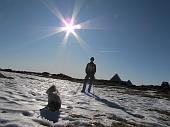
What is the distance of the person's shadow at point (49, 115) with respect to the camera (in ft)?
22.3

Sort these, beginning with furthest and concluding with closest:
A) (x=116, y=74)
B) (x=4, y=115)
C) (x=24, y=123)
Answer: (x=116, y=74) < (x=4, y=115) < (x=24, y=123)

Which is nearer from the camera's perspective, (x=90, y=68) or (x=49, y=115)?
(x=49, y=115)

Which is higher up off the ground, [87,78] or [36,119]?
[87,78]

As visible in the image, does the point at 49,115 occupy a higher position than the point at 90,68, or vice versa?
the point at 90,68

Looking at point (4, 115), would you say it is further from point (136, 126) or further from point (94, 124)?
point (136, 126)

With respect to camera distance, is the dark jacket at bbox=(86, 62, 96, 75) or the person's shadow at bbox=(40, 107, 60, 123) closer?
the person's shadow at bbox=(40, 107, 60, 123)

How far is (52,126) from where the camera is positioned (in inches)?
237

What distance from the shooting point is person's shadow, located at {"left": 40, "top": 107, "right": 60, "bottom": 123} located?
6799mm

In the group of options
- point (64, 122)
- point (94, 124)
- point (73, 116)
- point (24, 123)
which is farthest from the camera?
point (73, 116)

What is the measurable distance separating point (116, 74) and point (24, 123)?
65.3 meters

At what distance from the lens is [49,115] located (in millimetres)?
7148

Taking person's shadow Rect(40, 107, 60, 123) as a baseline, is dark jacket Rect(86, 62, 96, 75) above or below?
above

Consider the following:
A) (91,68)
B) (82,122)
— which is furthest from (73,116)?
(91,68)

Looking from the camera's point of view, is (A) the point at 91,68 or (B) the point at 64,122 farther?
(A) the point at 91,68
